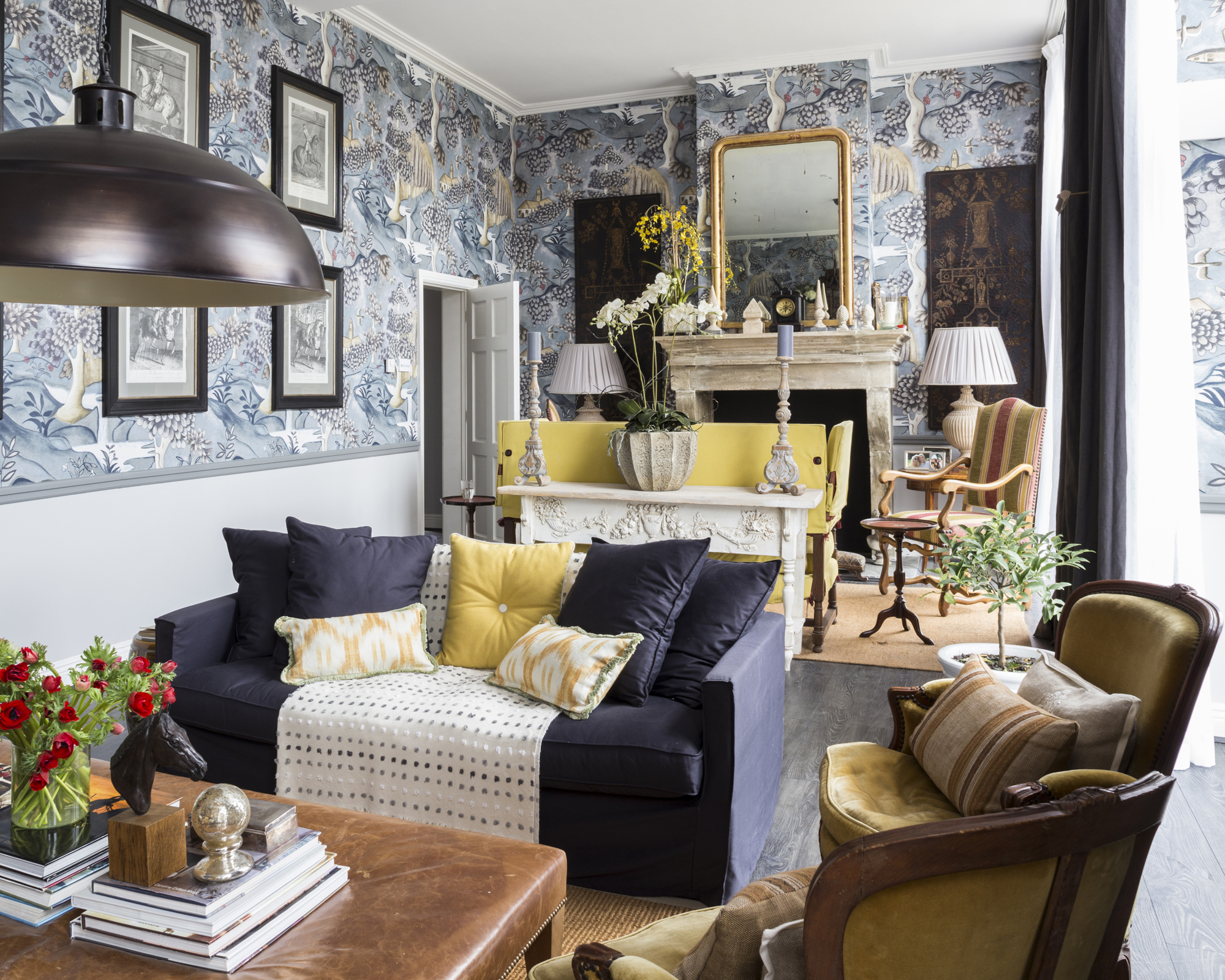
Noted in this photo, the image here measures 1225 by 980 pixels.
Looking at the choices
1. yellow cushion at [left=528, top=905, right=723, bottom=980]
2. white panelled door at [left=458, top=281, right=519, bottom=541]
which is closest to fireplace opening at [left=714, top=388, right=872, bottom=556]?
white panelled door at [left=458, top=281, right=519, bottom=541]

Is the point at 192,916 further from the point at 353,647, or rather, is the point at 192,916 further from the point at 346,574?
the point at 346,574

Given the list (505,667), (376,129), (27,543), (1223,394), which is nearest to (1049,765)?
(505,667)

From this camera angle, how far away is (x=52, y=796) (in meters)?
1.60

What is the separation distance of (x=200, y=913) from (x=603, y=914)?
1.15m

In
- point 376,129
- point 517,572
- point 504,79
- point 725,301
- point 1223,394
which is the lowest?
point 517,572

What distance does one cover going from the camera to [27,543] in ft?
12.6

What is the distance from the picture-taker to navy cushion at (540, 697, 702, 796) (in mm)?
2264

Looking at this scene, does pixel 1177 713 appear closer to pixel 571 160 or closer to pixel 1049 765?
pixel 1049 765

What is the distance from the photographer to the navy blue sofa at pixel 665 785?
7.38 ft

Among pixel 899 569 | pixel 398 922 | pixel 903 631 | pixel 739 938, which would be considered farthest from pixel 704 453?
pixel 739 938

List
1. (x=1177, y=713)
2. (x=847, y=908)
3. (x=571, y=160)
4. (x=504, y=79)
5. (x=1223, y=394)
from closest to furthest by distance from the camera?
(x=847, y=908), (x=1177, y=713), (x=1223, y=394), (x=504, y=79), (x=571, y=160)

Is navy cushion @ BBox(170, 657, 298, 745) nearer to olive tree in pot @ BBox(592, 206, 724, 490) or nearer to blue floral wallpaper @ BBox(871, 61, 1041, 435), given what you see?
olive tree in pot @ BBox(592, 206, 724, 490)

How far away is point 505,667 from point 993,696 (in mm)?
1309

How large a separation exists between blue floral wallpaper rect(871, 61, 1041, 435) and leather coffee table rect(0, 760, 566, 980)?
18.9ft
